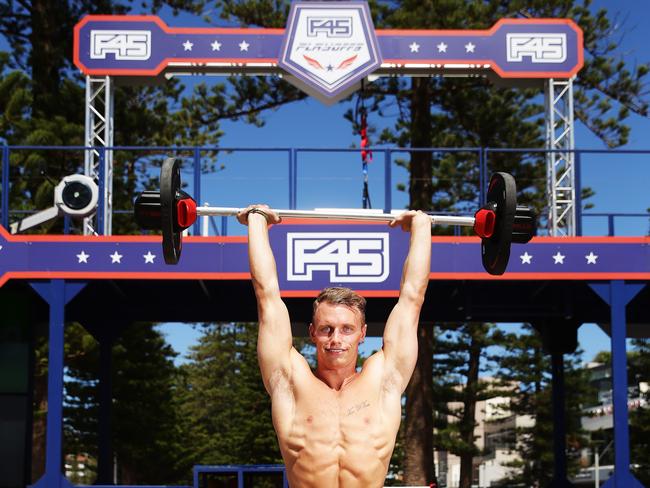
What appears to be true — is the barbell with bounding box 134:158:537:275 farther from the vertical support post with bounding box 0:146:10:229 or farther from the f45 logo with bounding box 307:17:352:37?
the f45 logo with bounding box 307:17:352:37

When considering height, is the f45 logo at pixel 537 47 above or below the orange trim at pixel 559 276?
above

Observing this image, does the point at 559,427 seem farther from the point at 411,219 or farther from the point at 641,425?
the point at 641,425

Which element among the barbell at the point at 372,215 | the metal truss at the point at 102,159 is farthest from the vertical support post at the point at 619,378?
the barbell at the point at 372,215

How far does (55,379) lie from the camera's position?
11.9 metres

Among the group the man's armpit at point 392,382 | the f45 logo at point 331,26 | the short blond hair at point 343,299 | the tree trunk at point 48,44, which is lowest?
the man's armpit at point 392,382

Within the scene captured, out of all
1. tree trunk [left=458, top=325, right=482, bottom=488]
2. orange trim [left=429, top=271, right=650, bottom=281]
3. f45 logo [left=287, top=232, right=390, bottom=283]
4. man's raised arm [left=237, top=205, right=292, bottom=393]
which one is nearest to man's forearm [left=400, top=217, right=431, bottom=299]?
man's raised arm [left=237, top=205, right=292, bottom=393]

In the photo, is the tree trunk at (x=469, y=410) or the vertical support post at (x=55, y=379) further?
the tree trunk at (x=469, y=410)

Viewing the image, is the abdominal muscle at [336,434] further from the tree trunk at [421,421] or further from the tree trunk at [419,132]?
the tree trunk at [419,132]

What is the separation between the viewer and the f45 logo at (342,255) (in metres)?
12.1

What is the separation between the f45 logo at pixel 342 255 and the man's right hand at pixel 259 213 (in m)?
7.45

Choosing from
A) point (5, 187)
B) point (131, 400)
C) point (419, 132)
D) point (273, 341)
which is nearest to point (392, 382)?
point (273, 341)

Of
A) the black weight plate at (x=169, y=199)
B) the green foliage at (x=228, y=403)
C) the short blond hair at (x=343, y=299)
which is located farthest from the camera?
the green foliage at (x=228, y=403)

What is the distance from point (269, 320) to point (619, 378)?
8.69 m

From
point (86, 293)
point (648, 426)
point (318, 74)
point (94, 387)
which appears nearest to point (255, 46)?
point (318, 74)
